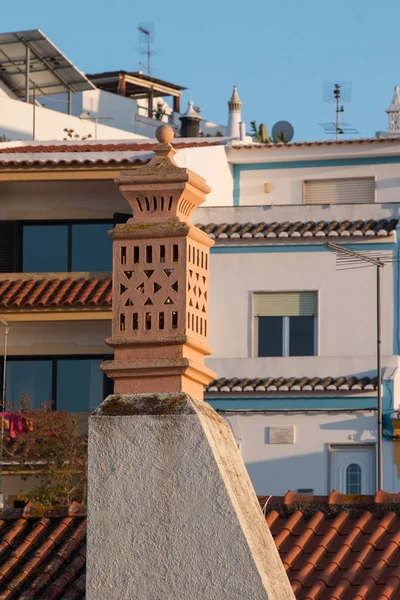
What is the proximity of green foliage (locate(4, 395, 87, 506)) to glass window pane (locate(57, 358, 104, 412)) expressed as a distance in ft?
2.95

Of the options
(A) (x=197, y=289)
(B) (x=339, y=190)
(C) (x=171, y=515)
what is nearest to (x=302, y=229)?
(B) (x=339, y=190)

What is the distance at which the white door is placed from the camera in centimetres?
3241

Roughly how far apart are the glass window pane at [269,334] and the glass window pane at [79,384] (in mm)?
3152

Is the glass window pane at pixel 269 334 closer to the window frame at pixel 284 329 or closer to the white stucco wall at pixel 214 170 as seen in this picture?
the window frame at pixel 284 329

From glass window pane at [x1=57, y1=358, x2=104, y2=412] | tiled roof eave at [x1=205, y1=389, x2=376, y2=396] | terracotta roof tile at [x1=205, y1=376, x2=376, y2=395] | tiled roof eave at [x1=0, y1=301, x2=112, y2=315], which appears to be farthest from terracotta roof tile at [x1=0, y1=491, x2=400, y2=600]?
glass window pane at [x1=57, y1=358, x2=104, y2=412]

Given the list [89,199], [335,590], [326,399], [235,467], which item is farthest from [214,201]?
[235,467]

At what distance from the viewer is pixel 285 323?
3472cm

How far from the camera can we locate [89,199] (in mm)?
36562

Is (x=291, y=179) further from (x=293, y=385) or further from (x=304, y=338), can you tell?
(x=293, y=385)

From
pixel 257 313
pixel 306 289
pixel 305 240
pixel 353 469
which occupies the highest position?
pixel 305 240

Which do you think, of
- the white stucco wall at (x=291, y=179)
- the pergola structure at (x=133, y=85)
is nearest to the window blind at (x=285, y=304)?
the white stucco wall at (x=291, y=179)

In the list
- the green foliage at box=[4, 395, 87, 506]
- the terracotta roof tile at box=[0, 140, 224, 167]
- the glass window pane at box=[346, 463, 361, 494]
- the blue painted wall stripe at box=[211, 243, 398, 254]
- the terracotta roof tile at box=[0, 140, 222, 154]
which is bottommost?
the glass window pane at box=[346, 463, 361, 494]

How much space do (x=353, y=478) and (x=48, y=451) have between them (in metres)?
5.55

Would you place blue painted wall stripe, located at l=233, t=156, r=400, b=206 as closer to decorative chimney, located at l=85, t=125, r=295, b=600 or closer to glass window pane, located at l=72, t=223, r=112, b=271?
glass window pane, located at l=72, t=223, r=112, b=271
